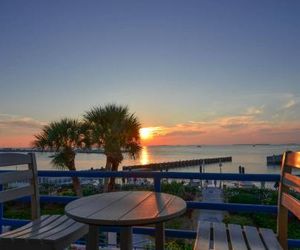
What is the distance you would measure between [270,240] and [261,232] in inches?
7.3

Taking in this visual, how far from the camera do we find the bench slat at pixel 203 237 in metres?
1.87

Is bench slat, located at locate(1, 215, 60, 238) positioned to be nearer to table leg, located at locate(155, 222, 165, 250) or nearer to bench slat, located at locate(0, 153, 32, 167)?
bench slat, located at locate(0, 153, 32, 167)

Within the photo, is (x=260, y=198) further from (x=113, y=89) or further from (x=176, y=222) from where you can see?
(x=113, y=89)

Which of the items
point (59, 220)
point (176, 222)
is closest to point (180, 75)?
point (176, 222)

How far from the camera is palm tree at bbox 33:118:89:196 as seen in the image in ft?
47.1

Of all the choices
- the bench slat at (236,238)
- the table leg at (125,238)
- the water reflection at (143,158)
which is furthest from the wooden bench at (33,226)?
the water reflection at (143,158)

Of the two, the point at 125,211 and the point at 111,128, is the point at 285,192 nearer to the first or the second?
the point at 125,211

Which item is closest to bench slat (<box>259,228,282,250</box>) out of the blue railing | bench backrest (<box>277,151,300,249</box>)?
bench backrest (<box>277,151,300,249</box>)

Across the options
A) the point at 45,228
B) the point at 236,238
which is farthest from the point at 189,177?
the point at 45,228

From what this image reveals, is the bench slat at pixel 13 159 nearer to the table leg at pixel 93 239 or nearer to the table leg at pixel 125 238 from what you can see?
the table leg at pixel 93 239

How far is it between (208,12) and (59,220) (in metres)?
8.20

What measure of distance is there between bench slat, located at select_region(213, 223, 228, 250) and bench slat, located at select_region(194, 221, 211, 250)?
5 centimetres

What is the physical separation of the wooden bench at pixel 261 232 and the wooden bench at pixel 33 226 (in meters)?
0.79

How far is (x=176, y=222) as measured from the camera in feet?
53.7
